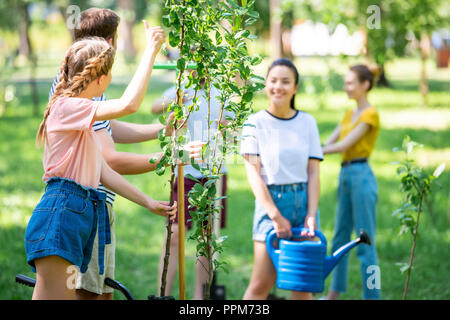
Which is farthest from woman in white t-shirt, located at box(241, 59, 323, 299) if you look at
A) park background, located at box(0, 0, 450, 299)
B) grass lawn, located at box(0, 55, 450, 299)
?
grass lawn, located at box(0, 55, 450, 299)

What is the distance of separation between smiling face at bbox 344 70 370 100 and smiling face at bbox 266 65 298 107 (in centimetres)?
109

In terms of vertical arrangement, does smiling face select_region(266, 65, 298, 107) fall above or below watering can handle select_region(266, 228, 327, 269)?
above

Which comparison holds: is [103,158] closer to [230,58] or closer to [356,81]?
[230,58]

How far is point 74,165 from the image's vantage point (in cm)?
247

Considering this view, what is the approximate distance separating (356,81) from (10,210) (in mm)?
4081

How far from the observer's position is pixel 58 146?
2.45 meters

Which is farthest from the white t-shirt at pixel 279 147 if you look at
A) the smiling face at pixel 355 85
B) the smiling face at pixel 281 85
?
the smiling face at pixel 355 85

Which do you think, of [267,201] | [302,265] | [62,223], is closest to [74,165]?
[62,223]

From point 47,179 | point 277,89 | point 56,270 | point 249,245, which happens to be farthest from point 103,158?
point 249,245

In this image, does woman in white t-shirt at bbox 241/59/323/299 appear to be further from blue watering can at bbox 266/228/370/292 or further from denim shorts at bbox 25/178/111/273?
denim shorts at bbox 25/178/111/273

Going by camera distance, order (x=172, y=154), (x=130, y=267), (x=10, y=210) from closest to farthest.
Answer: (x=172, y=154), (x=130, y=267), (x=10, y=210)

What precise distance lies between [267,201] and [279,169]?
0.72ft

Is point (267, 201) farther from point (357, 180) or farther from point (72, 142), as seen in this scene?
point (72, 142)

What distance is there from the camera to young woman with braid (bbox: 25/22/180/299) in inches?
91.9
